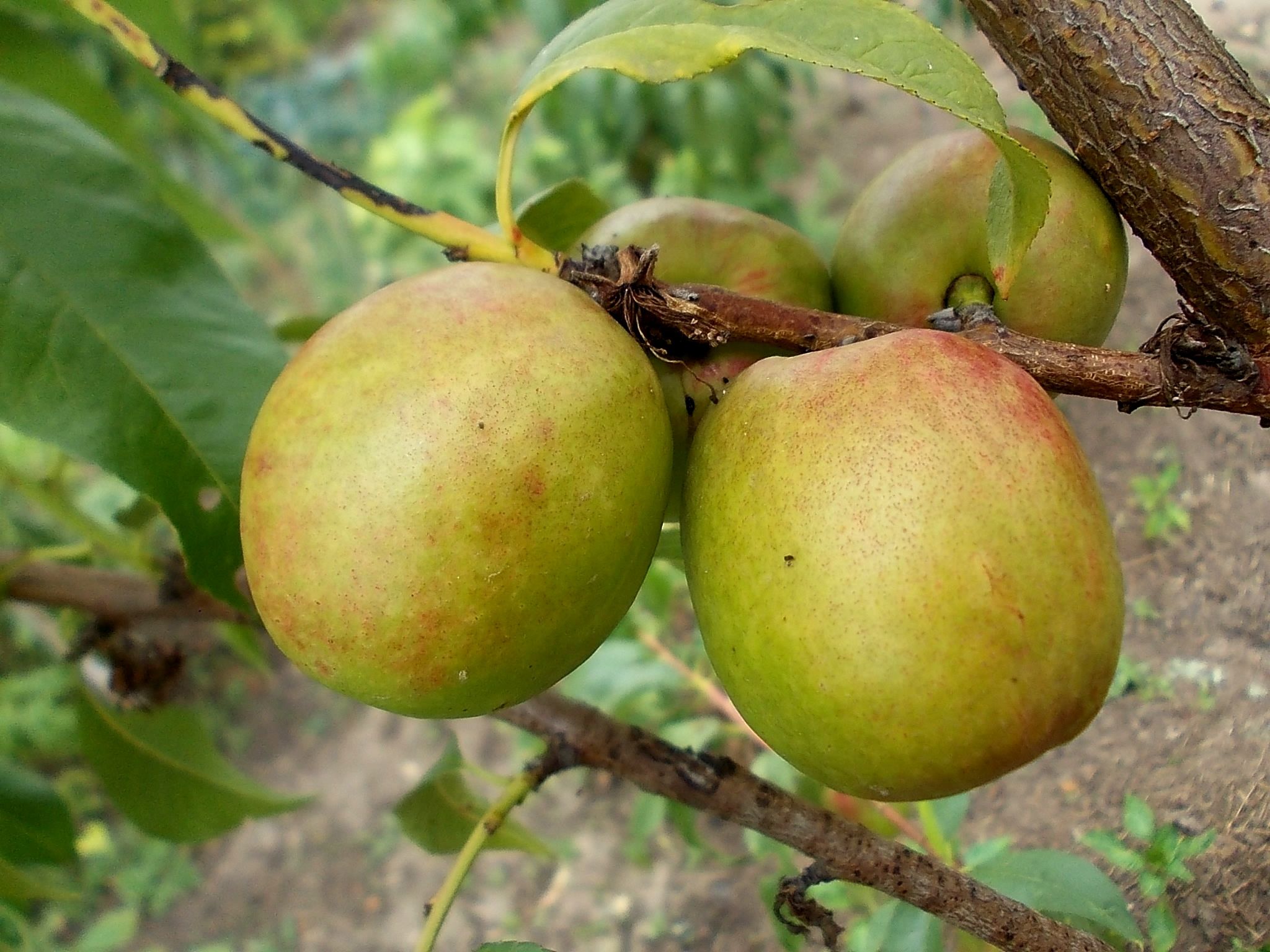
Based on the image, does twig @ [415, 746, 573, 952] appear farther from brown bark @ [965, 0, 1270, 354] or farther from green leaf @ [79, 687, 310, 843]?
brown bark @ [965, 0, 1270, 354]

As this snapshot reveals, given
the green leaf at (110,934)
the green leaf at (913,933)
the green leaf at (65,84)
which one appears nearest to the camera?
the green leaf at (913,933)

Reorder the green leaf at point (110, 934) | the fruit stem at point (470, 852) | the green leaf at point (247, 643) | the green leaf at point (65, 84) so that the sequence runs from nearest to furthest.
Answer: the fruit stem at point (470, 852) < the green leaf at point (65, 84) < the green leaf at point (247, 643) < the green leaf at point (110, 934)

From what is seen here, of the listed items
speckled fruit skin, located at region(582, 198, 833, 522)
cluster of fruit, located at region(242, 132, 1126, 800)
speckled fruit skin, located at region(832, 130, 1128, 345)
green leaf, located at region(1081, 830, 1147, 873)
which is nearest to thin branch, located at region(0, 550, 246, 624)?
cluster of fruit, located at region(242, 132, 1126, 800)

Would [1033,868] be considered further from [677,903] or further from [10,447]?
[10,447]

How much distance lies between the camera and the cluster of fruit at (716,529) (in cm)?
81

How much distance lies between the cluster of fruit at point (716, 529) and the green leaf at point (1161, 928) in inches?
20.0

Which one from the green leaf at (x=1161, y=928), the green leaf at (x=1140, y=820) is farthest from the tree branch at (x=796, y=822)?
the green leaf at (x=1140, y=820)

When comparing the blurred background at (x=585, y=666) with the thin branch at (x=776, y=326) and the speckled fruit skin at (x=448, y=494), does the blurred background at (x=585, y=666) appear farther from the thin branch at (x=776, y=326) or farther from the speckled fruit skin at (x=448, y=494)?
the speckled fruit skin at (x=448, y=494)

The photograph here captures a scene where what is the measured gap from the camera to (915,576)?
80 cm

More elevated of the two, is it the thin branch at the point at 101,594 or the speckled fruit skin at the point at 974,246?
the speckled fruit skin at the point at 974,246

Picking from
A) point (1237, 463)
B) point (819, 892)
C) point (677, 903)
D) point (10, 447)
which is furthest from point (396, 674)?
point (10, 447)

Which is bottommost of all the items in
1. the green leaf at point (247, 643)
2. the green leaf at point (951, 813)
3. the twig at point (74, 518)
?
the green leaf at point (247, 643)

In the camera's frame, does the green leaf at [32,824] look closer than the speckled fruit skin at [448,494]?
No

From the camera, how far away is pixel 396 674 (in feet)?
2.85
